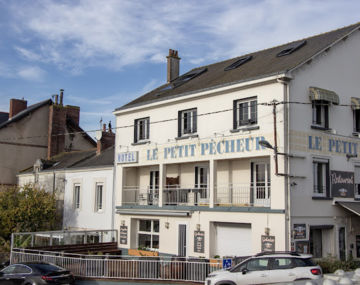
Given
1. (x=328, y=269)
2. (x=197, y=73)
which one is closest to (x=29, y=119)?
(x=197, y=73)

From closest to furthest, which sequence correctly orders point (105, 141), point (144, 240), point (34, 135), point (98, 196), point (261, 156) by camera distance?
1. point (261, 156)
2. point (144, 240)
3. point (98, 196)
4. point (105, 141)
5. point (34, 135)

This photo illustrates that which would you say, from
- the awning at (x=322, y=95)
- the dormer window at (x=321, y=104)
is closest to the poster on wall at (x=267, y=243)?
the dormer window at (x=321, y=104)

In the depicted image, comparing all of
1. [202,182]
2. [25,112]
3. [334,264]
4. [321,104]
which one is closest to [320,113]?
[321,104]

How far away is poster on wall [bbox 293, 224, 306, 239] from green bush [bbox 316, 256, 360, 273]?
3.65 ft

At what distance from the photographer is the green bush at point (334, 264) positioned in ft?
56.6

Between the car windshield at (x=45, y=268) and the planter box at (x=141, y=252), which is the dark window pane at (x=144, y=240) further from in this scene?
the car windshield at (x=45, y=268)

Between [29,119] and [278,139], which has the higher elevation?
[29,119]

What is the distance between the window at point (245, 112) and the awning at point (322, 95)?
240 centimetres

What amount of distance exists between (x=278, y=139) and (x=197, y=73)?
9.99 m

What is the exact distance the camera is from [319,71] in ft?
65.4

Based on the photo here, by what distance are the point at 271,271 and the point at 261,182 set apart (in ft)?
19.9

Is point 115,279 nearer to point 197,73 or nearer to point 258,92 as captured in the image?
point 258,92

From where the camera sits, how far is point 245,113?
20.2 meters

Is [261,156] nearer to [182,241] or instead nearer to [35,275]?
[182,241]
